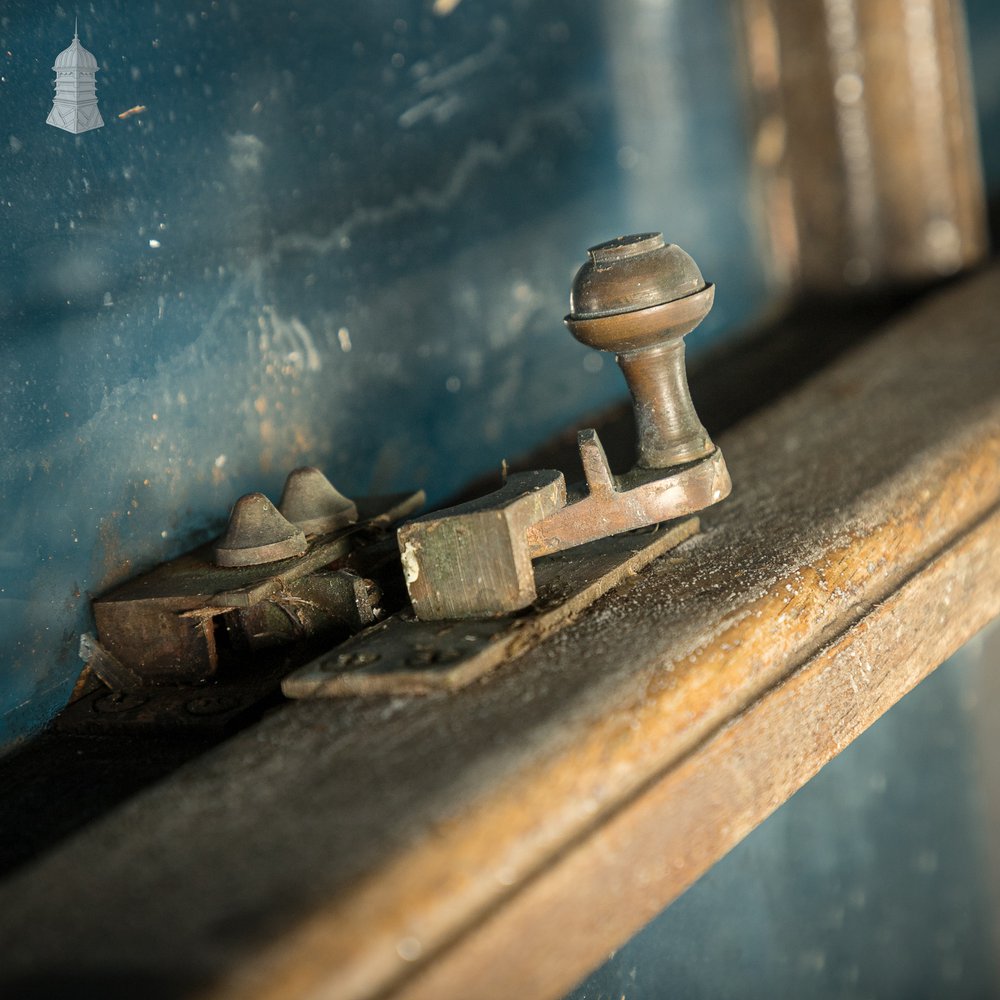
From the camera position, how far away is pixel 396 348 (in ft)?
4.32

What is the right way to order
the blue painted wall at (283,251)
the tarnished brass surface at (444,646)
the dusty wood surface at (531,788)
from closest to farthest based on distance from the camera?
the dusty wood surface at (531,788), the tarnished brass surface at (444,646), the blue painted wall at (283,251)

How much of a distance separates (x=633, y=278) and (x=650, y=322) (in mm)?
34

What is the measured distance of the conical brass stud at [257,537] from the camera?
3.17 feet

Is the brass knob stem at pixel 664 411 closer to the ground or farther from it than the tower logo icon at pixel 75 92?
closer to the ground

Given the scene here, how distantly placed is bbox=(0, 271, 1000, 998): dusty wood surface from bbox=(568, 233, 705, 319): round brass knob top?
0.72 ft

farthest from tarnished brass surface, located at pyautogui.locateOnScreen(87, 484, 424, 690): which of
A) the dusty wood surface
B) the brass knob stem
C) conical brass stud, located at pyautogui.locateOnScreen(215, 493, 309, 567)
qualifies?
the brass knob stem

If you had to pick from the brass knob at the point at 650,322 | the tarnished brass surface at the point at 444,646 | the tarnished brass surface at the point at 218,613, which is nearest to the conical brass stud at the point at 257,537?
the tarnished brass surface at the point at 218,613

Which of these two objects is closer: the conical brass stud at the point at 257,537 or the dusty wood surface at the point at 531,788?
the dusty wood surface at the point at 531,788

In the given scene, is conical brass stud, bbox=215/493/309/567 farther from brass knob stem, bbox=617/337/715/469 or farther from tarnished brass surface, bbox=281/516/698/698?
brass knob stem, bbox=617/337/715/469

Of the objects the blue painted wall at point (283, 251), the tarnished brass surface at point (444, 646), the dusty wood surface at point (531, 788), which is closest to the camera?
the dusty wood surface at point (531, 788)

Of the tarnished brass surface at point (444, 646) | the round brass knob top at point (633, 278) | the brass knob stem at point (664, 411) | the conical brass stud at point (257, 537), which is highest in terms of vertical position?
the round brass knob top at point (633, 278)

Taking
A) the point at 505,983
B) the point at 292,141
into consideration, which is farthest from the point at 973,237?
the point at 505,983

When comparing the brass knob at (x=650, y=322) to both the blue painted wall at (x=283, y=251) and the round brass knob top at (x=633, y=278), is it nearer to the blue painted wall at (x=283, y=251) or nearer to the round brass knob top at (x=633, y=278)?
the round brass knob top at (x=633, y=278)

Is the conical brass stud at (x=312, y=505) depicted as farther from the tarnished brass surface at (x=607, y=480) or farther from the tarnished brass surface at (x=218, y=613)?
the tarnished brass surface at (x=607, y=480)
